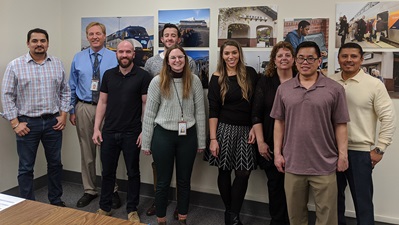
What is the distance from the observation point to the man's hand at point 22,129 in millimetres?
2727

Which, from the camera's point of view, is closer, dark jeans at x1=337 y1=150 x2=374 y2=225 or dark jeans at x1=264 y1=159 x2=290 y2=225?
dark jeans at x1=337 y1=150 x2=374 y2=225

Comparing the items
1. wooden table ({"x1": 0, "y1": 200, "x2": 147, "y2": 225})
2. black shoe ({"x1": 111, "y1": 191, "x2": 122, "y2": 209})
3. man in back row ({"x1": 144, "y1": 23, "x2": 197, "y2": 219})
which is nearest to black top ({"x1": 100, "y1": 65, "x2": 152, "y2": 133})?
man in back row ({"x1": 144, "y1": 23, "x2": 197, "y2": 219})

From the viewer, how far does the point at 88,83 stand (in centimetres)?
310

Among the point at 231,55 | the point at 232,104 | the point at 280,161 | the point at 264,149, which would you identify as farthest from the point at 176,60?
the point at 280,161

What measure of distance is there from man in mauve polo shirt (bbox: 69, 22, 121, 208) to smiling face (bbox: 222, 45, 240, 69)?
3.91 feet

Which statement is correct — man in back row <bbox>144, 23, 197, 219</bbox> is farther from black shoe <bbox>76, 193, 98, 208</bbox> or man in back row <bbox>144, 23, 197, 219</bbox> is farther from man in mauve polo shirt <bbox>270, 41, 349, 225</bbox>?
man in mauve polo shirt <bbox>270, 41, 349, 225</bbox>

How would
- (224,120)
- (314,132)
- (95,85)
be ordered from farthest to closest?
(95,85) → (224,120) → (314,132)

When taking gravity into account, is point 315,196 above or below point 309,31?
below

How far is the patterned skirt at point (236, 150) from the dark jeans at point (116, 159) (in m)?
0.77

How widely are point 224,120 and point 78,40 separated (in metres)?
2.05

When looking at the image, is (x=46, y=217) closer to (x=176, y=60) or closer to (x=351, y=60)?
(x=176, y=60)

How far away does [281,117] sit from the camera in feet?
7.13

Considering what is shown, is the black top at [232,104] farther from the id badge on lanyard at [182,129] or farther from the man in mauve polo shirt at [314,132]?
the man in mauve polo shirt at [314,132]

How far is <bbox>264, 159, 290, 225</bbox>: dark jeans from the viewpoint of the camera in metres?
2.54
